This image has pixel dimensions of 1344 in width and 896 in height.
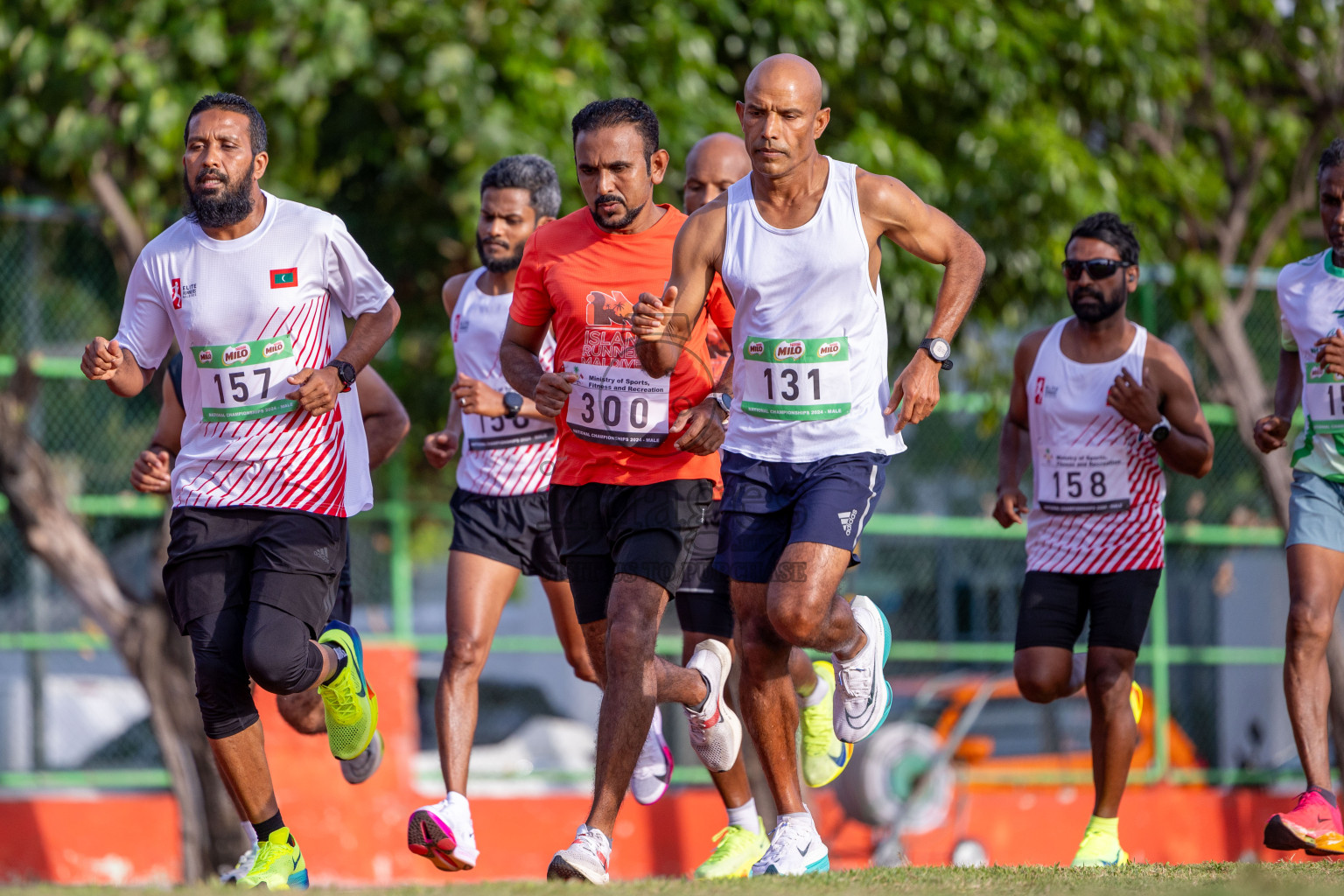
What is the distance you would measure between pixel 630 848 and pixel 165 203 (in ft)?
17.2

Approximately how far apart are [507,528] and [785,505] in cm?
187

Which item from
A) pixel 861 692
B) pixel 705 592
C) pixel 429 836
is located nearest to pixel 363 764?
pixel 429 836

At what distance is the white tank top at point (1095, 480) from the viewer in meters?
7.09

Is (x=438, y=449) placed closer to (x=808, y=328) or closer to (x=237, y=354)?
(x=237, y=354)

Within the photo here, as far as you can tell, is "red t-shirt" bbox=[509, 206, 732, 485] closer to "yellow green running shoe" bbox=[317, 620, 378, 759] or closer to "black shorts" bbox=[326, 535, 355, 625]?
"yellow green running shoe" bbox=[317, 620, 378, 759]

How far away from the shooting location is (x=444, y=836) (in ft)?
20.0

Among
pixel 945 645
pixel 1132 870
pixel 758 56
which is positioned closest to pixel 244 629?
pixel 1132 870

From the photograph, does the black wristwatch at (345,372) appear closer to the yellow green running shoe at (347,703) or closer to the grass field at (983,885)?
the yellow green running shoe at (347,703)

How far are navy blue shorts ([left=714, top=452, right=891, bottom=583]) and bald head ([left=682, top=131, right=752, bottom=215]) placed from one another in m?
2.03

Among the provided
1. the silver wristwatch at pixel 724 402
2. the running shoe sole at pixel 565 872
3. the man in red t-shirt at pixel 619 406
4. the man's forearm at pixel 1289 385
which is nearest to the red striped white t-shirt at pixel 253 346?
the man in red t-shirt at pixel 619 406

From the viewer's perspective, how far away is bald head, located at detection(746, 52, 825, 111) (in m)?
5.36

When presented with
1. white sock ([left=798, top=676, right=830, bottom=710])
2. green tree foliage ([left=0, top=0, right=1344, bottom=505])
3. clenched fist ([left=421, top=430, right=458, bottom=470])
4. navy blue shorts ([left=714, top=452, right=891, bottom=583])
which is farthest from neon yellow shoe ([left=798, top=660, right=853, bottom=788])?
green tree foliage ([left=0, top=0, right=1344, bottom=505])

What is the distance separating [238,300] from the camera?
5.59 metres

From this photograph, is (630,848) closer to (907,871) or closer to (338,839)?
(338,839)
